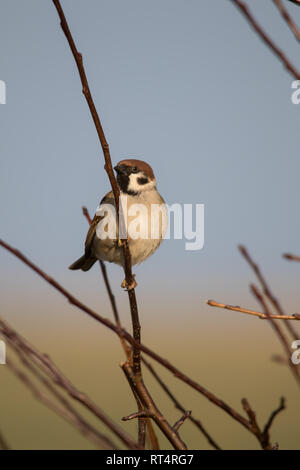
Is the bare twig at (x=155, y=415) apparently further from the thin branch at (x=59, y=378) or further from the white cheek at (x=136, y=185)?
the white cheek at (x=136, y=185)

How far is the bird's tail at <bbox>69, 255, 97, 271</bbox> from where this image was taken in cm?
365

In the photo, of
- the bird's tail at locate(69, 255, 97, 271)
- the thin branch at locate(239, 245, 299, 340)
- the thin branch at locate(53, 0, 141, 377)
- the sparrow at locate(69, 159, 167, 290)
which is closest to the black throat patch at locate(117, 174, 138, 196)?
the sparrow at locate(69, 159, 167, 290)

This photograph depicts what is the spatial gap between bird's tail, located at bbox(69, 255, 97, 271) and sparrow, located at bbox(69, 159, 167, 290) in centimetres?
20

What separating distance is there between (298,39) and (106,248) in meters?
2.50

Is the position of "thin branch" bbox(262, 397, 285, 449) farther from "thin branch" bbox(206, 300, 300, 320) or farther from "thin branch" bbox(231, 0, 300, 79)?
"thin branch" bbox(231, 0, 300, 79)

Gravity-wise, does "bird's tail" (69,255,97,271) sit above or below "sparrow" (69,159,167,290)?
below

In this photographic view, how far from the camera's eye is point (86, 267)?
374 centimetres

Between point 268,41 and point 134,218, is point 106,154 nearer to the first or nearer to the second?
point 268,41

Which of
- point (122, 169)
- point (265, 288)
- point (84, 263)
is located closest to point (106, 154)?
point (265, 288)

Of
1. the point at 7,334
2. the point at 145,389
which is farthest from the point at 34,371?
the point at 145,389

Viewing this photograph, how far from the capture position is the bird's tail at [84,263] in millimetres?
3648
